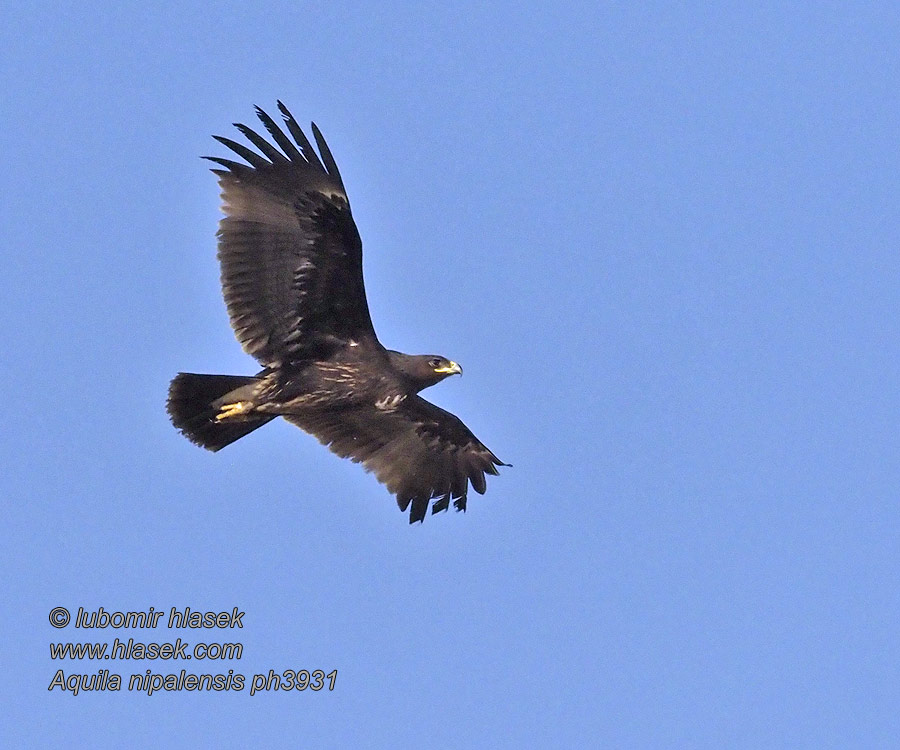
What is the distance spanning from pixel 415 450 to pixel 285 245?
10.5 ft

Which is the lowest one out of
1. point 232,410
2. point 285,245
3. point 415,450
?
point 232,410

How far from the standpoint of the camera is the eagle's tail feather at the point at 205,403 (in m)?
20.2

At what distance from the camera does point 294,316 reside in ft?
66.1

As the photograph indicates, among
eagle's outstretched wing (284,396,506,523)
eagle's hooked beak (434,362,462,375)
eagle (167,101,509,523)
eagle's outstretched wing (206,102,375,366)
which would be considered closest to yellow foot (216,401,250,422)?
eagle (167,101,509,523)

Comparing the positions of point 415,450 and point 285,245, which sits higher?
point 285,245

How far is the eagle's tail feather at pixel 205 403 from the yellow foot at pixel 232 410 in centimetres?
3

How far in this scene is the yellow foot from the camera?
66.4 feet

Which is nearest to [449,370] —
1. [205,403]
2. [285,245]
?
[285,245]

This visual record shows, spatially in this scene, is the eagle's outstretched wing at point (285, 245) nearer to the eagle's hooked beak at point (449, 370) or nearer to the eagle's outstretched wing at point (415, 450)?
the eagle's hooked beak at point (449, 370)

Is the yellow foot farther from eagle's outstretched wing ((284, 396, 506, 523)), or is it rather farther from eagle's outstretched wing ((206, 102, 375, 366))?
eagle's outstretched wing ((284, 396, 506, 523))

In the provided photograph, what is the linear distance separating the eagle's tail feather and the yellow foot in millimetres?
31

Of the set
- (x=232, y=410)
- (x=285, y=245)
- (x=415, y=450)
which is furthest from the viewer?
(x=415, y=450)

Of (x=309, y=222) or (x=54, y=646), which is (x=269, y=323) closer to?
(x=309, y=222)

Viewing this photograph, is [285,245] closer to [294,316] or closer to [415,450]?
[294,316]
